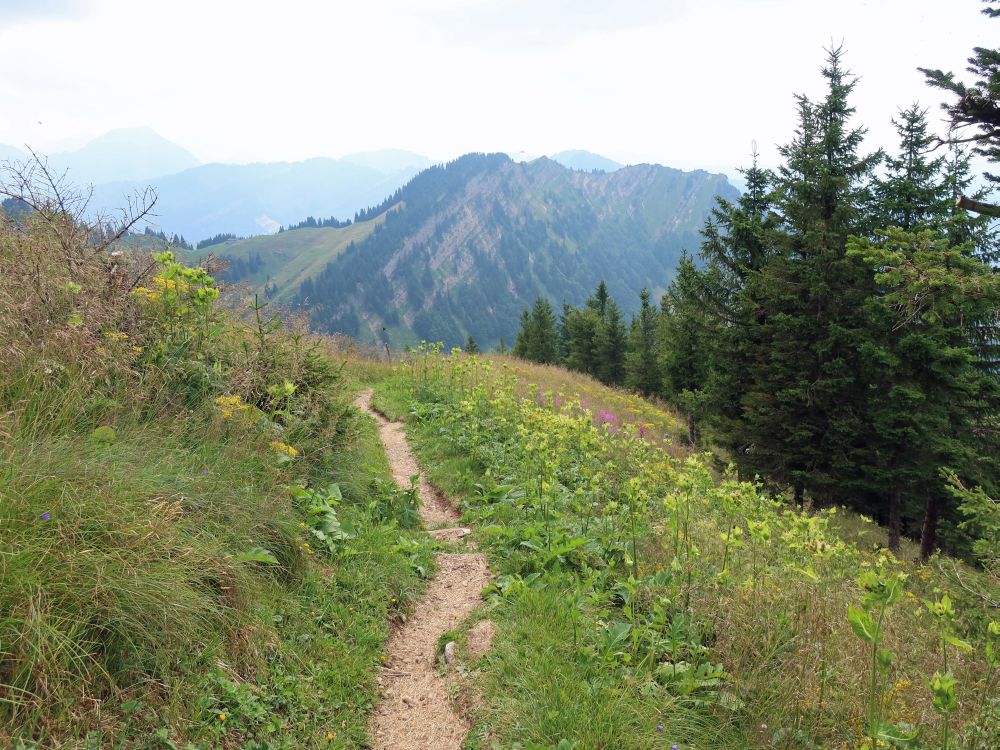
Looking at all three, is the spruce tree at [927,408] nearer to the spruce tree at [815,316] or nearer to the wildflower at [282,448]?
the spruce tree at [815,316]

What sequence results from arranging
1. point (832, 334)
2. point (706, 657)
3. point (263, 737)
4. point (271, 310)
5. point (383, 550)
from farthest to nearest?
point (832, 334)
point (271, 310)
point (383, 550)
point (706, 657)
point (263, 737)

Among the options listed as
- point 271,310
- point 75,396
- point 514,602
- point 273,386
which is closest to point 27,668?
point 75,396

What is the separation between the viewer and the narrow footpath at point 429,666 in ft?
12.8

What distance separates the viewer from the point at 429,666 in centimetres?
464

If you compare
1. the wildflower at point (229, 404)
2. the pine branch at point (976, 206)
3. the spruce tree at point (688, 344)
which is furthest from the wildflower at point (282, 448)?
the spruce tree at point (688, 344)

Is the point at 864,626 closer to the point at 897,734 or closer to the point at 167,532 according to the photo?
the point at 897,734

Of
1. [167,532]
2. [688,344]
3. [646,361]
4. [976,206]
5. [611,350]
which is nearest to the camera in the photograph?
[167,532]

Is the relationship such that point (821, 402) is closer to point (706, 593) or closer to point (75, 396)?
point (706, 593)

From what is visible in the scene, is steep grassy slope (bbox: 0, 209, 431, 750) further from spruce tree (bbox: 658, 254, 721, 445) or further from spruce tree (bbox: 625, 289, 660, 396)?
spruce tree (bbox: 625, 289, 660, 396)

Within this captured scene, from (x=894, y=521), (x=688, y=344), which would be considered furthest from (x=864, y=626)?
Result: (x=688, y=344)

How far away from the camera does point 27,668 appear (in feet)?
8.13

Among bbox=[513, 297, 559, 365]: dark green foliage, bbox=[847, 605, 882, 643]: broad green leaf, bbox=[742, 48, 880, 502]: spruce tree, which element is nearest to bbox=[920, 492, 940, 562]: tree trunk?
bbox=[742, 48, 880, 502]: spruce tree

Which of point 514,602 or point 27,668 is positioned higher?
point 27,668

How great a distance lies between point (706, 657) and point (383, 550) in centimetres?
345
